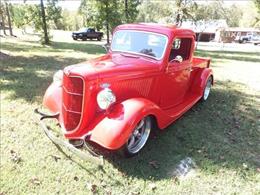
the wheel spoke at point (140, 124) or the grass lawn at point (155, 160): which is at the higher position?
the wheel spoke at point (140, 124)

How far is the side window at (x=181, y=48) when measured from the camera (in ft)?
18.3

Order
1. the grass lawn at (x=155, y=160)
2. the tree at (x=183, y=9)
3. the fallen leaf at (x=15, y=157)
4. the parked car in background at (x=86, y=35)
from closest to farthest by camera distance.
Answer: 1. the grass lawn at (x=155, y=160)
2. the fallen leaf at (x=15, y=157)
3. the tree at (x=183, y=9)
4. the parked car in background at (x=86, y=35)

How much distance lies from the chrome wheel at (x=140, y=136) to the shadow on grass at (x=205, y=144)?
143 mm

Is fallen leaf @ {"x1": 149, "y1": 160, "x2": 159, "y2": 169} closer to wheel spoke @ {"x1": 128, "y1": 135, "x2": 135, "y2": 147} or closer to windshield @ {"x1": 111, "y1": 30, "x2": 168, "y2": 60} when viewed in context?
wheel spoke @ {"x1": 128, "y1": 135, "x2": 135, "y2": 147}

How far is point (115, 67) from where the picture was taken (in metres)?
4.52

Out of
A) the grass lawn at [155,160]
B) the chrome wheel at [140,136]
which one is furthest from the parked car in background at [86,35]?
the chrome wheel at [140,136]

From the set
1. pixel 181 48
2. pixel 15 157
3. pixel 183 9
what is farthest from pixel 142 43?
pixel 183 9

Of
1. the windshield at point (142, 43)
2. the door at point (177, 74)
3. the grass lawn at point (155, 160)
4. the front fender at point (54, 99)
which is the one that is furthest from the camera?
the door at point (177, 74)

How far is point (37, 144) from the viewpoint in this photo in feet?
16.4

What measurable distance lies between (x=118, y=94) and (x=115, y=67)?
0.43m

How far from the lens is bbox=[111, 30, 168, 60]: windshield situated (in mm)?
5145

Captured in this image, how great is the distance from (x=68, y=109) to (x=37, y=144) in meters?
1.08

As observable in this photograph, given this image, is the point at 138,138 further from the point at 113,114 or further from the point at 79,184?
the point at 79,184

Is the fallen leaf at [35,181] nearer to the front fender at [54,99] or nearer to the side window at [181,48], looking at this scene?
the front fender at [54,99]
